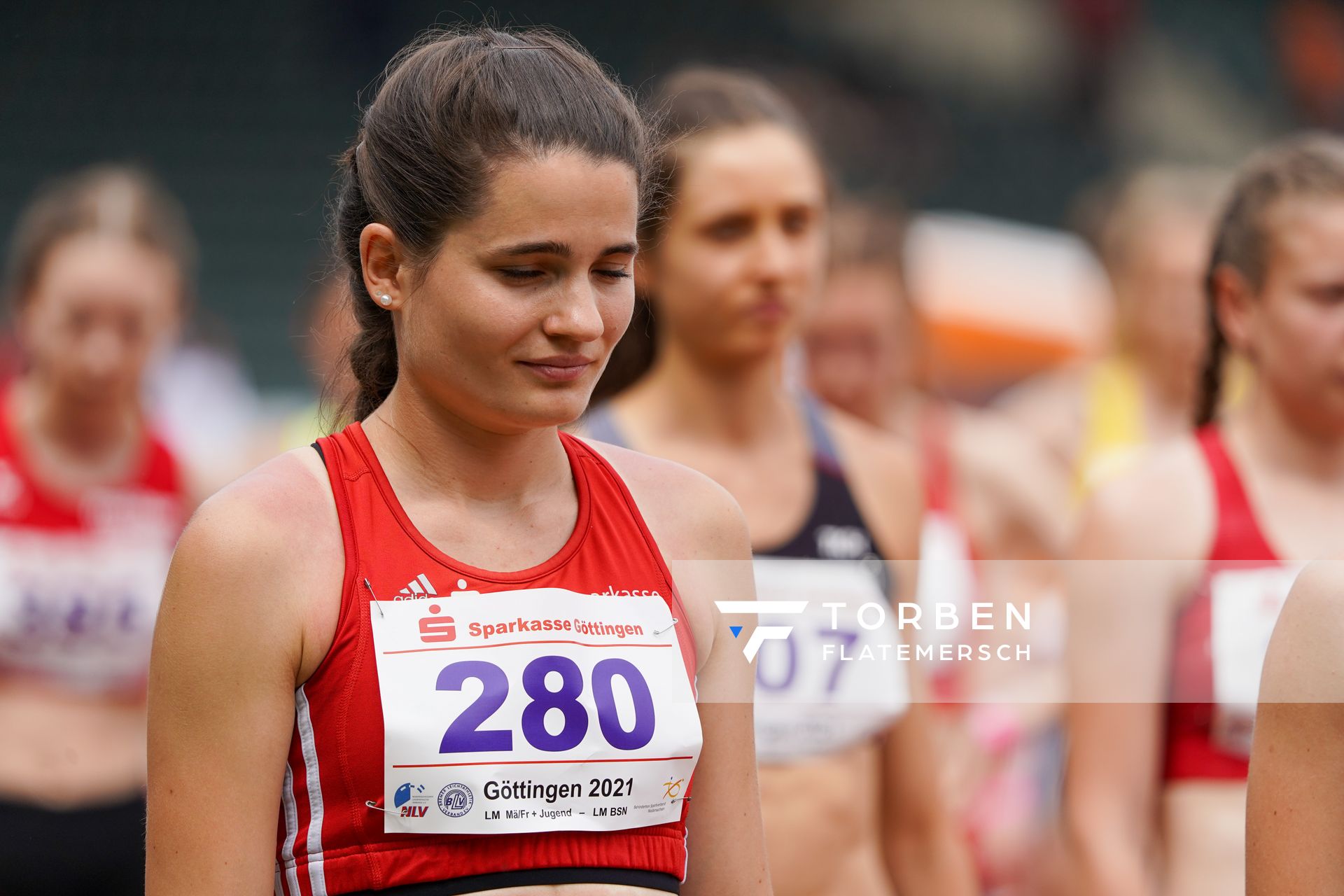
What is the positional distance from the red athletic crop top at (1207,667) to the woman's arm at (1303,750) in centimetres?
129

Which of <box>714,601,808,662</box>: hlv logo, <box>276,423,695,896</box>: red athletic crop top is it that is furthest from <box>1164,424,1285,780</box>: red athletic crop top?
<box>276,423,695,896</box>: red athletic crop top

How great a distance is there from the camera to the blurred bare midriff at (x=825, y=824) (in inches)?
129

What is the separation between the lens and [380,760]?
1.88m

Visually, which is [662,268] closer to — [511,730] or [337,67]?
[511,730]

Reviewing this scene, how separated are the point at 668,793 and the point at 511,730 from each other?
0.22 m

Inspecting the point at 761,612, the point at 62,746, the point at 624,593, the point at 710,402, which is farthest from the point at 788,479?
the point at 62,746

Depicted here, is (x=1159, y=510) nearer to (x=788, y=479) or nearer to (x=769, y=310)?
(x=788, y=479)

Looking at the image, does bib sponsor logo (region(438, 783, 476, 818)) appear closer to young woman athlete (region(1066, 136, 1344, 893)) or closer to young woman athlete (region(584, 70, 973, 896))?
young woman athlete (region(584, 70, 973, 896))

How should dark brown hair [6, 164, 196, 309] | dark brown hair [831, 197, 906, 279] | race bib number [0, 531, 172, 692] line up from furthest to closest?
dark brown hair [831, 197, 906, 279] < dark brown hair [6, 164, 196, 309] < race bib number [0, 531, 172, 692]

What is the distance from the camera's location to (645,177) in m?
2.17

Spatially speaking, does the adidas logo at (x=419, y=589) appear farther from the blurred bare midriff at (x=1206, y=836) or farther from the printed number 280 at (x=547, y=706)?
the blurred bare midriff at (x=1206, y=836)

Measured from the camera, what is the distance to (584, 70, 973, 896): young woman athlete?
331cm

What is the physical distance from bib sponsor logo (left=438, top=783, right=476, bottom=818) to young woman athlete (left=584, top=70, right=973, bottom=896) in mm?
1309

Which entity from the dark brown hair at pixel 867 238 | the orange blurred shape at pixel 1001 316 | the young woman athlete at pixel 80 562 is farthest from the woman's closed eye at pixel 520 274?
the orange blurred shape at pixel 1001 316
